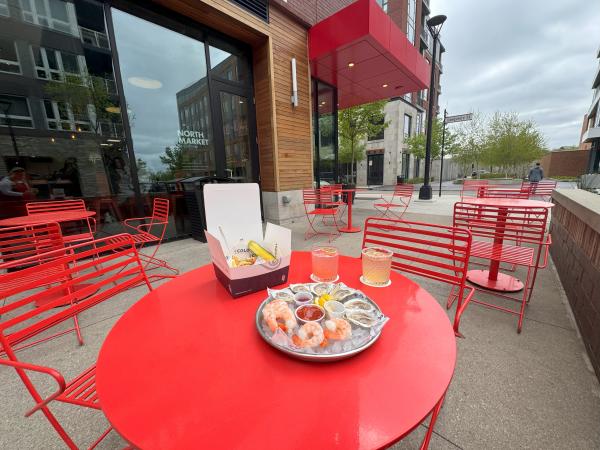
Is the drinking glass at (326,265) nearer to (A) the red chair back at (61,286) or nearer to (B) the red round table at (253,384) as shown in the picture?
(B) the red round table at (253,384)

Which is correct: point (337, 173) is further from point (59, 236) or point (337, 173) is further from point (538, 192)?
point (59, 236)

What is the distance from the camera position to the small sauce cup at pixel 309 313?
78cm

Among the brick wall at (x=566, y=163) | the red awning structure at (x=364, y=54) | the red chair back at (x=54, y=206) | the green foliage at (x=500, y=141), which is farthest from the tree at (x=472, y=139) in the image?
the red chair back at (x=54, y=206)

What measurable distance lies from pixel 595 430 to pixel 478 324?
87cm

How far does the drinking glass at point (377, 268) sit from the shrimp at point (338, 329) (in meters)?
0.40

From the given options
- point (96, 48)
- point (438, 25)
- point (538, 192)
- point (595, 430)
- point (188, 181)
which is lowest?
point (595, 430)

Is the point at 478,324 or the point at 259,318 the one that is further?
the point at 478,324

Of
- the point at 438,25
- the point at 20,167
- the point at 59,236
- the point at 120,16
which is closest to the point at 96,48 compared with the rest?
the point at 120,16

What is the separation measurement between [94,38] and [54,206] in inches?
107

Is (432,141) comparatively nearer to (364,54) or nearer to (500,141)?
(500,141)

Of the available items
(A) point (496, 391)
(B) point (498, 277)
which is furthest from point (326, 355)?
(B) point (498, 277)

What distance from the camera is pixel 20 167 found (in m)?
3.46

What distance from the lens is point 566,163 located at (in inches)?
970

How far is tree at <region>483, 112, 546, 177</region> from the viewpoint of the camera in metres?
21.9
